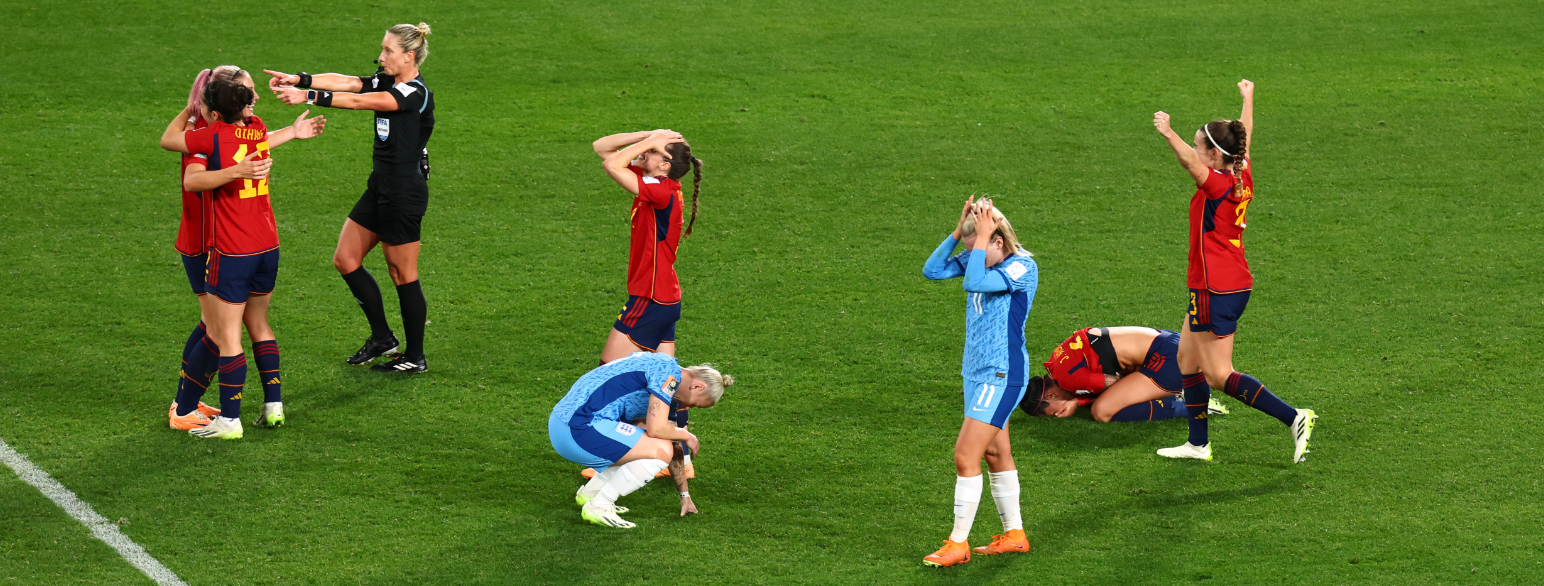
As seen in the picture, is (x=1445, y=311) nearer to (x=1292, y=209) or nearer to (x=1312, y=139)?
(x=1292, y=209)

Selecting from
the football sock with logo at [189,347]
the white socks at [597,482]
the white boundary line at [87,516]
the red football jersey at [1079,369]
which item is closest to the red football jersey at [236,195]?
the football sock with logo at [189,347]

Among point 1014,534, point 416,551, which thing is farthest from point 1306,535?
point 416,551

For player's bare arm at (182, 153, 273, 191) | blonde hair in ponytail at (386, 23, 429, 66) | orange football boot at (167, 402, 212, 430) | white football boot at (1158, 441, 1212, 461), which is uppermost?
blonde hair in ponytail at (386, 23, 429, 66)

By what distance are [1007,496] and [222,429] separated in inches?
→ 170

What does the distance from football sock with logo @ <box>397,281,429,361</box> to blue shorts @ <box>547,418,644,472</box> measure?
2.28 meters

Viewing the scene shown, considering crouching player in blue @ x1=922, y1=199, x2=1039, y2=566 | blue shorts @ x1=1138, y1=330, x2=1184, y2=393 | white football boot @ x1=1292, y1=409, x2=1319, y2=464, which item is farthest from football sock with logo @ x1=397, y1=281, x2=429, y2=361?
white football boot @ x1=1292, y1=409, x2=1319, y2=464

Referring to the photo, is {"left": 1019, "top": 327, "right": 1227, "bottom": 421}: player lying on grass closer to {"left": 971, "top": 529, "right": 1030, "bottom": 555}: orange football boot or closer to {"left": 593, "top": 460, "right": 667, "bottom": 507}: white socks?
{"left": 971, "top": 529, "right": 1030, "bottom": 555}: orange football boot

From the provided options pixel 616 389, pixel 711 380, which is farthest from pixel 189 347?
pixel 711 380

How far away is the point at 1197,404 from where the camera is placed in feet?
24.4

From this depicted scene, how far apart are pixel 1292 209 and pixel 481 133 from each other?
294 inches

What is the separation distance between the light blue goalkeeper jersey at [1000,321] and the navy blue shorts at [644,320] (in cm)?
178

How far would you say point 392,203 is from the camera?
8.29 meters

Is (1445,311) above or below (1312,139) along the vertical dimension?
below

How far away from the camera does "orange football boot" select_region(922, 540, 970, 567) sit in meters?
6.24
